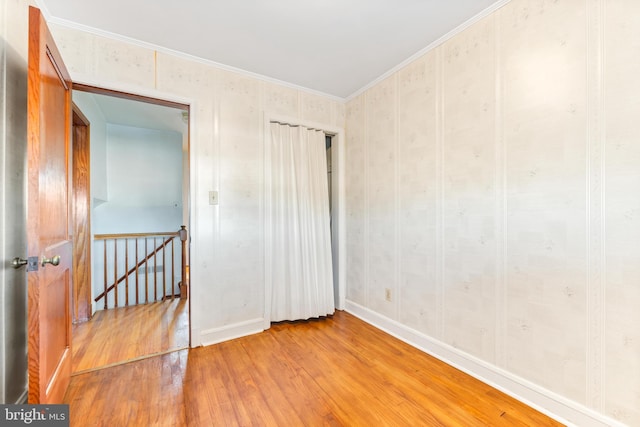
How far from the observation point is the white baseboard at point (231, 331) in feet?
7.79

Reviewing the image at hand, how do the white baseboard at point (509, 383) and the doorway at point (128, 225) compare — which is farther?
the doorway at point (128, 225)

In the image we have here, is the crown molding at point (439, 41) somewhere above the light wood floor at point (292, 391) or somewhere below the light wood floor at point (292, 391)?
above

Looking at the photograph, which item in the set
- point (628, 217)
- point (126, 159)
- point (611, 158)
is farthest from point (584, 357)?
point (126, 159)

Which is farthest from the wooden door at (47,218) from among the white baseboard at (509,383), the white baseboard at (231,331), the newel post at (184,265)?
the white baseboard at (509,383)

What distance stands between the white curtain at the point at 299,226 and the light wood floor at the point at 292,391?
1.83 feet

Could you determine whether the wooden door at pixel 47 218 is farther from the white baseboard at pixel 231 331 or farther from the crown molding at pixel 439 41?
the crown molding at pixel 439 41

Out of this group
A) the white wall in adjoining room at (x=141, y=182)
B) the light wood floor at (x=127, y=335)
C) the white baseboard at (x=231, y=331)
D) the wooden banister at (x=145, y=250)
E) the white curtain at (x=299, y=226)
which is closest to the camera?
the light wood floor at (x=127, y=335)

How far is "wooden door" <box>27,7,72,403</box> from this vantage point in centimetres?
116

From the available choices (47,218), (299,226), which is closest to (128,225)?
(299,226)

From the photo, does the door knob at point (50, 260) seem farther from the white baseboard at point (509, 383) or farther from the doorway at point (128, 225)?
the white baseboard at point (509, 383)

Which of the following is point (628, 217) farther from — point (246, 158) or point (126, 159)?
point (126, 159)

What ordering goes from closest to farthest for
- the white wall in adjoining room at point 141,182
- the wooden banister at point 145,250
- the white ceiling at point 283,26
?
1. the white ceiling at point 283,26
2. the wooden banister at point 145,250
3. the white wall in adjoining room at point 141,182

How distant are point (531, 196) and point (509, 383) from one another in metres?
1.19

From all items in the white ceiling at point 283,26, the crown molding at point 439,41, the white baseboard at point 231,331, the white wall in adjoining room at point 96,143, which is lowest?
the white baseboard at point 231,331
